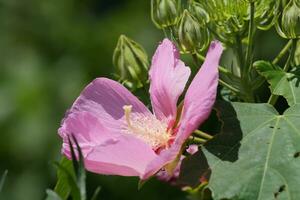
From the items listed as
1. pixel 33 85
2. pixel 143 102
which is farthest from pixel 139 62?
pixel 33 85

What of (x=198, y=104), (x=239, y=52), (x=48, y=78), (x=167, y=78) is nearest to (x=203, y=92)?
(x=198, y=104)

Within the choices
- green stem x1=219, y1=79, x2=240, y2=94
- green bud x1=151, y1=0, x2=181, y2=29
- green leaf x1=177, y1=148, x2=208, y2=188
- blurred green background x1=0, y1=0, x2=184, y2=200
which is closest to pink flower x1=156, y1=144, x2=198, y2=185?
green leaf x1=177, y1=148, x2=208, y2=188

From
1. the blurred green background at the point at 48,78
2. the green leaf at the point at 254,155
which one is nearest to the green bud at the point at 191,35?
the green leaf at the point at 254,155

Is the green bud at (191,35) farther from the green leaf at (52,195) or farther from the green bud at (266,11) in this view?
the green leaf at (52,195)

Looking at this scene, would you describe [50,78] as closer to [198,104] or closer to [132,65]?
[132,65]

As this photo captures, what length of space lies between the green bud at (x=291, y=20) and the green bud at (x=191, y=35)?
138mm

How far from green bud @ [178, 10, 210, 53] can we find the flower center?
0.14 meters

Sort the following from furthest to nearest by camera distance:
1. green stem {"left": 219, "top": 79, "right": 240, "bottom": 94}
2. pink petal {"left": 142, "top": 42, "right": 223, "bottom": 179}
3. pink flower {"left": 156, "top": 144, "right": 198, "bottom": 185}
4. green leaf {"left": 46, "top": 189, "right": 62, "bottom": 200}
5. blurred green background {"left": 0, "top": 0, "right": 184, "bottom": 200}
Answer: blurred green background {"left": 0, "top": 0, "right": 184, "bottom": 200}
green stem {"left": 219, "top": 79, "right": 240, "bottom": 94}
pink flower {"left": 156, "top": 144, "right": 198, "bottom": 185}
pink petal {"left": 142, "top": 42, "right": 223, "bottom": 179}
green leaf {"left": 46, "top": 189, "right": 62, "bottom": 200}

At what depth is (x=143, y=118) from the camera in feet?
6.10

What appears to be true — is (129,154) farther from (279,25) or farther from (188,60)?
(188,60)

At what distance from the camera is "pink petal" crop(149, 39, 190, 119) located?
177cm

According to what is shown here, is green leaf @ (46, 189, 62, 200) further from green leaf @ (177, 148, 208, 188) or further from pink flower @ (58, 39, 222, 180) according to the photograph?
green leaf @ (177, 148, 208, 188)

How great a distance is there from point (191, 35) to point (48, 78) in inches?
83.6

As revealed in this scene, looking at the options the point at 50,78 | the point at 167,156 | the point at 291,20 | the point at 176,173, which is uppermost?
the point at 291,20
